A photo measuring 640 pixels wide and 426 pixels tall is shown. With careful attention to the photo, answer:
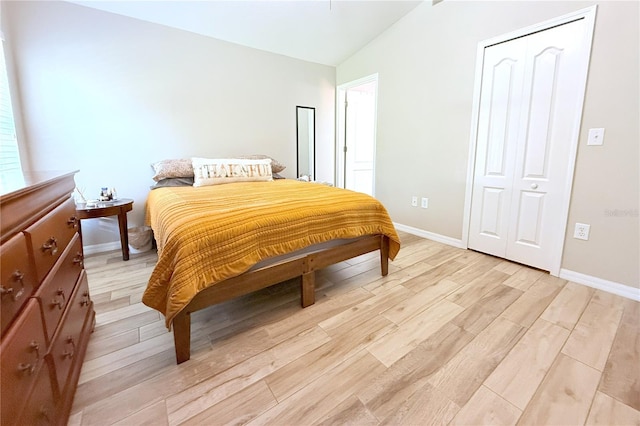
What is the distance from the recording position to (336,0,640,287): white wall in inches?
74.2

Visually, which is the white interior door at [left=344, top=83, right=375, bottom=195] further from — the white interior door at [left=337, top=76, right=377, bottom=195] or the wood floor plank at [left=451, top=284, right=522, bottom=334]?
the wood floor plank at [left=451, top=284, right=522, bottom=334]

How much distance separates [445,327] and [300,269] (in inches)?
35.8

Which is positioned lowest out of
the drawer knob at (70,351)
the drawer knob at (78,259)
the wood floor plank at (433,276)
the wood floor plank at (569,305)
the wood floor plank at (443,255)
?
the wood floor plank at (569,305)

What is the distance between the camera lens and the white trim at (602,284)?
6.34ft

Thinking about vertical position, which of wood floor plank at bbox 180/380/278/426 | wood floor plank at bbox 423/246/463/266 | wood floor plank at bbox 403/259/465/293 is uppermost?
wood floor plank at bbox 423/246/463/266

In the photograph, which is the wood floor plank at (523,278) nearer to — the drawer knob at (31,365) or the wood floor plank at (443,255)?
the wood floor plank at (443,255)

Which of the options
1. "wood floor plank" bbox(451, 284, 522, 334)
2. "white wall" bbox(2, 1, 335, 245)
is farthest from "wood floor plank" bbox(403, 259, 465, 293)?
"white wall" bbox(2, 1, 335, 245)

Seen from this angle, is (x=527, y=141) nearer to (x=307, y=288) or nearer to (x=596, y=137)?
(x=596, y=137)

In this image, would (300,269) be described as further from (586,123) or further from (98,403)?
(586,123)

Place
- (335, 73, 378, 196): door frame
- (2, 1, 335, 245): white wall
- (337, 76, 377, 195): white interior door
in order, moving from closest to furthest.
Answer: (2, 1, 335, 245): white wall → (335, 73, 378, 196): door frame → (337, 76, 377, 195): white interior door

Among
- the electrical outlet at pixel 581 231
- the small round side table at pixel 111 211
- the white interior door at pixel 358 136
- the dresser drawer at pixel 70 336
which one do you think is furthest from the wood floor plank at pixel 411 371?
the white interior door at pixel 358 136

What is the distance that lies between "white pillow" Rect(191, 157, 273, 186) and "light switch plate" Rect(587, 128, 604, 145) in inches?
107

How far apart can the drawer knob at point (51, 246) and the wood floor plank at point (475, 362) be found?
1.58m

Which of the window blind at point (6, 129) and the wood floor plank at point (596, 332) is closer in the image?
the wood floor plank at point (596, 332)
